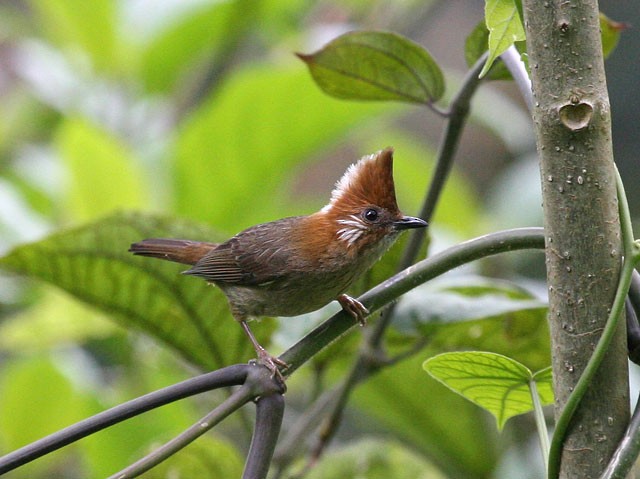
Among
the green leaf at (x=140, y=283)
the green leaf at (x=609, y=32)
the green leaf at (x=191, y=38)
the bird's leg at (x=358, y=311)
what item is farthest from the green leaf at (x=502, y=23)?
the green leaf at (x=191, y=38)

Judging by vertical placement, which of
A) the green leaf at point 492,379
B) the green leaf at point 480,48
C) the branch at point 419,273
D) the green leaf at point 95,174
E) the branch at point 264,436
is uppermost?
the green leaf at point 95,174

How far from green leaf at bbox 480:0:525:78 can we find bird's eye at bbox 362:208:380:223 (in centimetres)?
103

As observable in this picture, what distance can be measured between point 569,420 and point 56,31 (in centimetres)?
329

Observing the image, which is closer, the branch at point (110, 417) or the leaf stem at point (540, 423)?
the branch at point (110, 417)

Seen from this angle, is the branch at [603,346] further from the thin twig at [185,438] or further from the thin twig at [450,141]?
the thin twig at [450,141]

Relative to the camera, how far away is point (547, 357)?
2059 millimetres

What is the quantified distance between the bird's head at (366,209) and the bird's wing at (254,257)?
18cm

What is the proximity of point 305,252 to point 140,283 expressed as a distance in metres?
0.58

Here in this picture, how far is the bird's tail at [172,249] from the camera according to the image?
2.02 m

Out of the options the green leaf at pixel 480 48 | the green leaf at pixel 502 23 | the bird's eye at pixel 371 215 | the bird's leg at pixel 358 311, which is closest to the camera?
the green leaf at pixel 502 23

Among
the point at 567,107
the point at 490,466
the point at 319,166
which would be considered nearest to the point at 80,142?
the point at 490,466

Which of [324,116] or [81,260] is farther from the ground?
[324,116]

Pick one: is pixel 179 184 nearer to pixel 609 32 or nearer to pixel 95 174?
pixel 95 174

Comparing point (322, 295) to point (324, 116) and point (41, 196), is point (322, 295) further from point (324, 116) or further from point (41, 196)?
point (41, 196)
